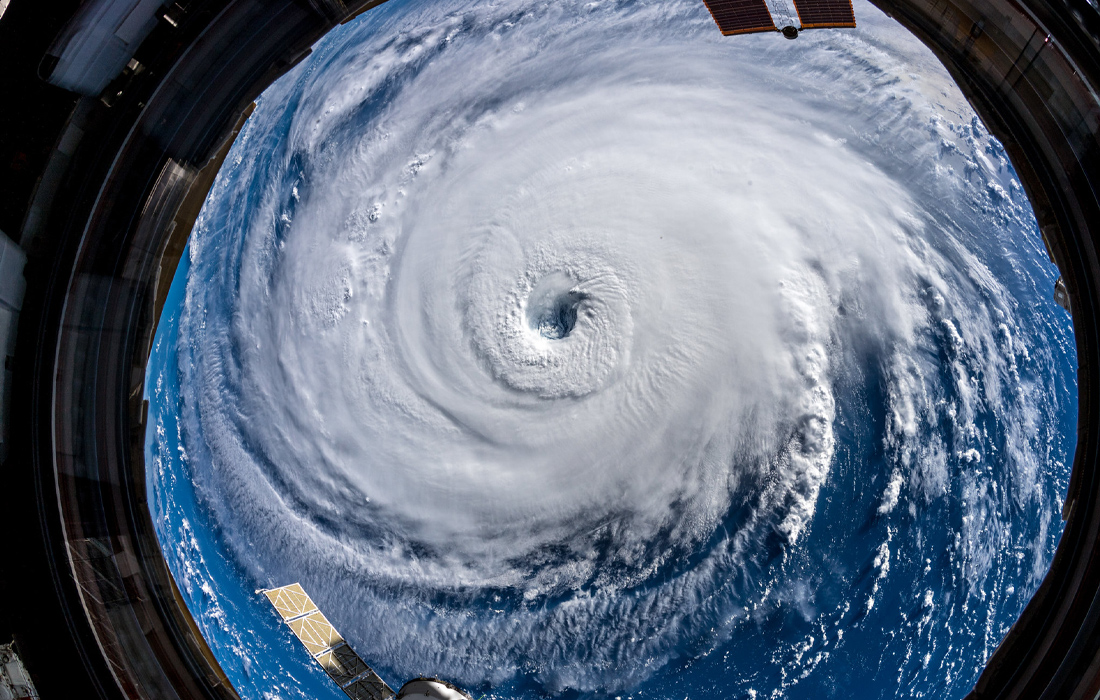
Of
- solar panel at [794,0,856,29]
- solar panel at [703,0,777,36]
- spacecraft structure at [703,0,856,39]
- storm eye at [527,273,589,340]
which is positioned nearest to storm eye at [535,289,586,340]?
storm eye at [527,273,589,340]

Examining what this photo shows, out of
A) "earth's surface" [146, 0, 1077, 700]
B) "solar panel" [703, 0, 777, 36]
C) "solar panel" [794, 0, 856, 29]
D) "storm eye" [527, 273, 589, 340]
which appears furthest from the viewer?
"storm eye" [527, 273, 589, 340]

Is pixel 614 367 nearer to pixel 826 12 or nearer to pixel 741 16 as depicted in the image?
pixel 741 16

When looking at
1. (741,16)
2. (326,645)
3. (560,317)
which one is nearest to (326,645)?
(326,645)

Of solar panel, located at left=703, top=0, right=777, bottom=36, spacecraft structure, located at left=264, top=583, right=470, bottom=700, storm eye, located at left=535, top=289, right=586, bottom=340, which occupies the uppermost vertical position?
solar panel, located at left=703, top=0, right=777, bottom=36

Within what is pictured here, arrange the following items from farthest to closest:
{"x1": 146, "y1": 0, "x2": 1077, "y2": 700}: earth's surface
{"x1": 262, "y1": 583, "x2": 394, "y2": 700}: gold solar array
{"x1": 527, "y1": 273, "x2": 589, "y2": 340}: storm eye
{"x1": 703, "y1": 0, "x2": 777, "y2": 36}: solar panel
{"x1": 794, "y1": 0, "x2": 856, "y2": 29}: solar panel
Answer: {"x1": 527, "y1": 273, "x2": 589, "y2": 340}: storm eye
{"x1": 703, "y1": 0, "x2": 777, "y2": 36}: solar panel
{"x1": 794, "y1": 0, "x2": 856, "y2": 29}: solar panel
{"x1": 262, "y1": 583, "x2": 394, "y2": 700}: gold solar array
{"x1": 146, "y1": 0, "x2": 1077, "y2": 700}: earth's surface

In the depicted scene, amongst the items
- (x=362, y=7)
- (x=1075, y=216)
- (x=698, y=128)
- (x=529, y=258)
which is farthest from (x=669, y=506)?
(x=362, y=7)

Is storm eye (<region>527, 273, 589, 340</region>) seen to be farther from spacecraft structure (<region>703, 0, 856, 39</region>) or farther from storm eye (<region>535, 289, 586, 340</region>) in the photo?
spacecraft structure (<region>703, 0, 856, 39</region>)
